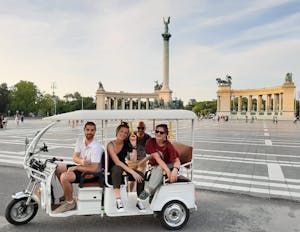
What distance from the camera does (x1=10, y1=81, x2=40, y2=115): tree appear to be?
9769cm

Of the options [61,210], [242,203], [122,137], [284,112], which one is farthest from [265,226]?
[284,112]

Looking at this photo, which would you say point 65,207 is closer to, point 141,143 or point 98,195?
A: point 98,195

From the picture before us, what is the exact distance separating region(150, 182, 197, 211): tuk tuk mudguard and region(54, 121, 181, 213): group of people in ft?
0.35

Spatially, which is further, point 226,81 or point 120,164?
point 226,81

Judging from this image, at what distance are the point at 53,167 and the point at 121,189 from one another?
1.10m

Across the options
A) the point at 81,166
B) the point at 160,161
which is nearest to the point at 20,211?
the point at 81,166

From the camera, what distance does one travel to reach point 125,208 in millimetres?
4984

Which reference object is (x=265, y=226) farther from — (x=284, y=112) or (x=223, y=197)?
(x=284, y=112)

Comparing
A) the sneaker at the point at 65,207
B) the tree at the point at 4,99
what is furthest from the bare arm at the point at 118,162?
the tree at the point at 4,99

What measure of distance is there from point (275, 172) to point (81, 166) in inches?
281

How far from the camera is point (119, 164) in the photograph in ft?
16.2

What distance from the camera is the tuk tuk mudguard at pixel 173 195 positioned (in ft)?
16.3

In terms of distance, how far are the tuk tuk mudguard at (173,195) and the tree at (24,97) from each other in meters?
101

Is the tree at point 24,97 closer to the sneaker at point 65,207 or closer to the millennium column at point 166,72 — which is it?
the millennium column at point 166,72
